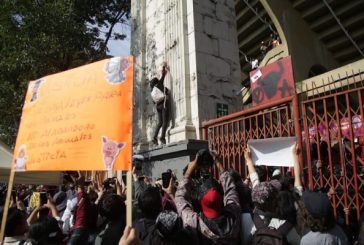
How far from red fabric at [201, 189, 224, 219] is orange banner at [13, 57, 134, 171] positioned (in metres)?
0.63

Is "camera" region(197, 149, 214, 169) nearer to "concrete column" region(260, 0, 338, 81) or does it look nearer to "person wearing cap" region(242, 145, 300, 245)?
"person wearing cap" region(242, 145, 300, 245)

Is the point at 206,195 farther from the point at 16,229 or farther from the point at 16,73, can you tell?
the point at 16,73

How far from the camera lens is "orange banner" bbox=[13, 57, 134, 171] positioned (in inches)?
108

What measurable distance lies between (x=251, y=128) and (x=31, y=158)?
3.35 m

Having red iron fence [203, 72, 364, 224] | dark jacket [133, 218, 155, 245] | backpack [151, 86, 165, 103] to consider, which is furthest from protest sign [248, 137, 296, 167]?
backpack [151, 86, 165, 103]

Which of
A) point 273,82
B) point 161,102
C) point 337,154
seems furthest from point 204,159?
point 161,102

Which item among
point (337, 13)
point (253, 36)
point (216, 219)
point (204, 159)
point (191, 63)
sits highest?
point (253, 36)

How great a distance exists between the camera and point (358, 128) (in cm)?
516

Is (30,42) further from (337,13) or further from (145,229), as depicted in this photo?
(337,13)

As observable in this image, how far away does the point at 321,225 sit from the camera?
262cm

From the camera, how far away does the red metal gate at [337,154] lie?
4.42 metres

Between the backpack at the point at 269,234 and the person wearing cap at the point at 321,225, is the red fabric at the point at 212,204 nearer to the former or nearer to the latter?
the backpack at the point at 269,234

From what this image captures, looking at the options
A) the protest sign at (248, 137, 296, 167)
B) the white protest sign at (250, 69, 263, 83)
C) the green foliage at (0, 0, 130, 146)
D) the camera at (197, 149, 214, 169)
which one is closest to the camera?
the camera at (197, 149, 214, 169)

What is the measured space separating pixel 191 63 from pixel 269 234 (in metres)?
5.28
